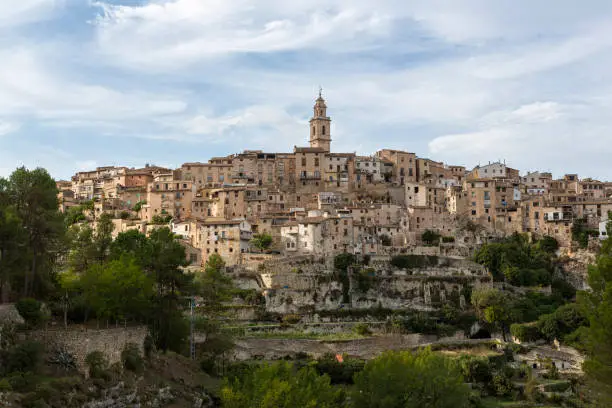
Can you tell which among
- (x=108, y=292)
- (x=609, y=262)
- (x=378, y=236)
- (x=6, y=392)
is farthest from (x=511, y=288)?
(x=6, y=392)

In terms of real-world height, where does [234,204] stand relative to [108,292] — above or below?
above

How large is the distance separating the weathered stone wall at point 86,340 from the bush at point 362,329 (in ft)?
92.5

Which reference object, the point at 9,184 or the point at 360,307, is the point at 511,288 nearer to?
the point at 360,307

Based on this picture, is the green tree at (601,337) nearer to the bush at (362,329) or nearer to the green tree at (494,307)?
the bush at (362,329)

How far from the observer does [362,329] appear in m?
62.0

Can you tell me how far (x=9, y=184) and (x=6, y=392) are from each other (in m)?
14.4

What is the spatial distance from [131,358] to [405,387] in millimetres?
11618

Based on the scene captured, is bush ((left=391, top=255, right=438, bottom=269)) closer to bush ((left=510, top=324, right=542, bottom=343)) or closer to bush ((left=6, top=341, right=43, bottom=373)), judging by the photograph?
bush ((left=510, top=324, right=542, bottom=343))

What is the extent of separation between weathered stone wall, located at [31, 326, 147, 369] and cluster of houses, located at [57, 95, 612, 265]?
34.1 m

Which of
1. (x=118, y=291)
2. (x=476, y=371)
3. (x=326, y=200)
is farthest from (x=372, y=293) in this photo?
(x=118, y=291)

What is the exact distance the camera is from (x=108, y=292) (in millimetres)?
37906

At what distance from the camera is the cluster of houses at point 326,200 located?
7244cm

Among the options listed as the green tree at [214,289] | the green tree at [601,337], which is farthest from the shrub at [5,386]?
the green tree at [214,289]

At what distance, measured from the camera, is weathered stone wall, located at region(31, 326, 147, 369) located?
107 ft
